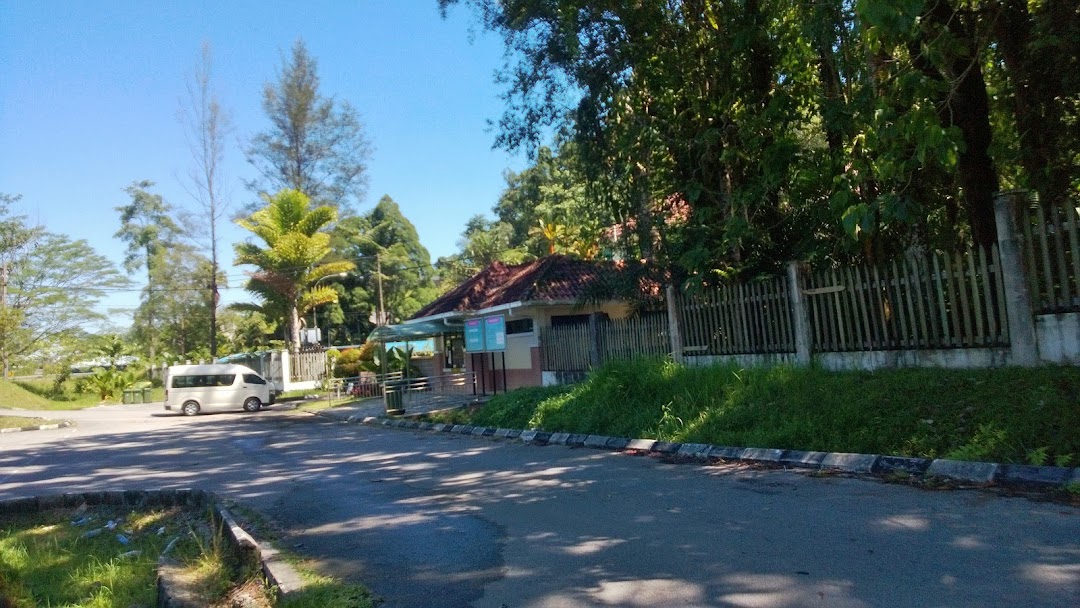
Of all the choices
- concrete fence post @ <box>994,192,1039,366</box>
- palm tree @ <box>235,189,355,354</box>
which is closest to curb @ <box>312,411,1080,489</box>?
concrete fence post @ <box>994,192,1039,366</box>

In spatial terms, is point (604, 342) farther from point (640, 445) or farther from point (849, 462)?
point (849, 462)

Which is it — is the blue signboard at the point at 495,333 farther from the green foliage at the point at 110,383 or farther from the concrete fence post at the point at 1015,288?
the green foliage at the point at 110,383

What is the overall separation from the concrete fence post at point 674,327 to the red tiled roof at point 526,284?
2164mm

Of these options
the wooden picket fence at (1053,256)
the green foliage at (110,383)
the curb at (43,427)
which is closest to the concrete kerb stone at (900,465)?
the wooden picket fence at (1053,256)

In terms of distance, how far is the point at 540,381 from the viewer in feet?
68.0

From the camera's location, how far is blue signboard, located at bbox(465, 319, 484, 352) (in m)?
20.9

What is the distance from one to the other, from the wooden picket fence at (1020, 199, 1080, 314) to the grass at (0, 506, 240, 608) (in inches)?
372

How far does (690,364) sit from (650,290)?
2.20 metres

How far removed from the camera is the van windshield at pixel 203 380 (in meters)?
29.2

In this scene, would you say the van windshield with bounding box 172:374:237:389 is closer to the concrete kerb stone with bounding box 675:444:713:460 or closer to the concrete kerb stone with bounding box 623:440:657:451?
the concrete kerb stone with bounding box 623:440:657:451

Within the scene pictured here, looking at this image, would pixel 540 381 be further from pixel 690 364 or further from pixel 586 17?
pixel 586 17

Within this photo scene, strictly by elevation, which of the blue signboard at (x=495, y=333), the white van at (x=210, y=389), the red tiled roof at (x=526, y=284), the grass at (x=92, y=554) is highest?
the red tiled roof at (x=526, y=284)

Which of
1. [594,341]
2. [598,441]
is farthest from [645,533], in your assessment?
[594,341]

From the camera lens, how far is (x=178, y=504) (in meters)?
9.56
